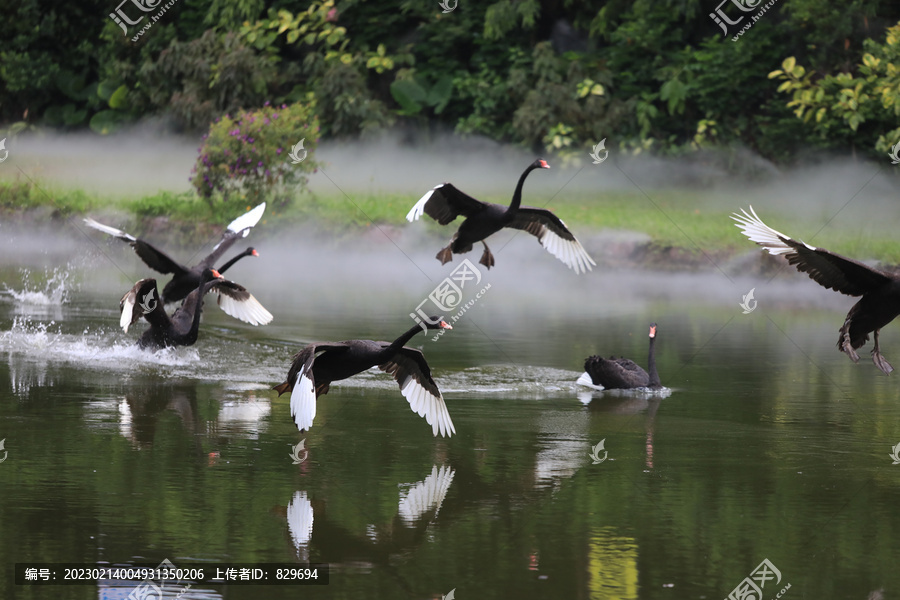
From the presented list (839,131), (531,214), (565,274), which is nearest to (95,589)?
(531,214)

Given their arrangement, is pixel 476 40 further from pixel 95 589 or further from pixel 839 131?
pixel 95 589

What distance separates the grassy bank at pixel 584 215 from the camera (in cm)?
2152

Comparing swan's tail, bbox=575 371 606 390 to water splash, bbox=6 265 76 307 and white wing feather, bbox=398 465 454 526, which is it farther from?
water splash, bbox=6 265 76 307

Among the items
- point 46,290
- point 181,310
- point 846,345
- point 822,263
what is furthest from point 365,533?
point 46,290

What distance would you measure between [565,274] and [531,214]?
992cm

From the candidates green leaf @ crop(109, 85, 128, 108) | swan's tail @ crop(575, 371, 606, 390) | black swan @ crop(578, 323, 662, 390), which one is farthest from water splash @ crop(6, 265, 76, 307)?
green leaf @ crop(109, 85, 128, 108)

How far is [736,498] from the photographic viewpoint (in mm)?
7844

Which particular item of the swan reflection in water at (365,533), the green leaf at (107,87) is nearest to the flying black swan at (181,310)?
the swan reflection in water at (365,533)

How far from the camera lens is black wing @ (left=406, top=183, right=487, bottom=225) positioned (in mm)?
10984

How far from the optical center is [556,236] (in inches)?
494

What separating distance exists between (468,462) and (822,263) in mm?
2998
